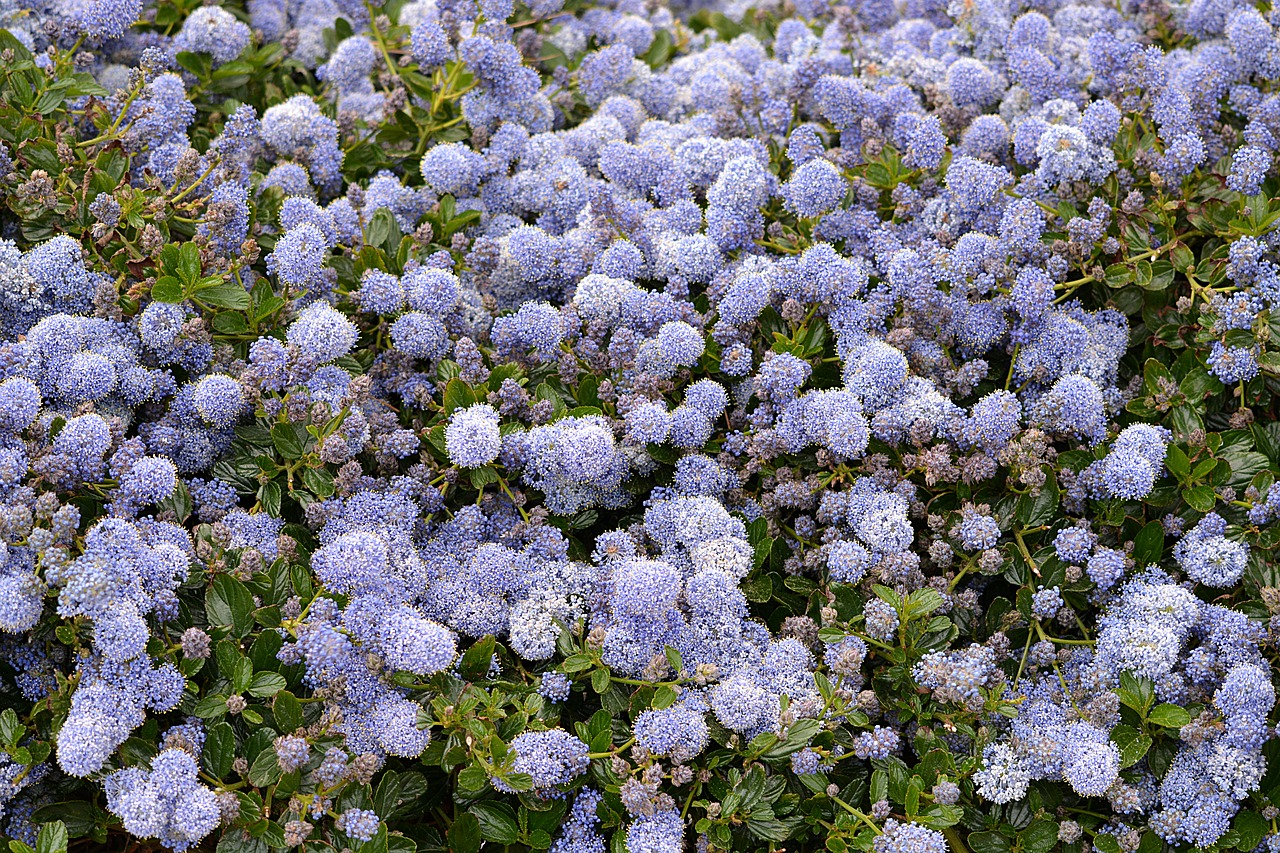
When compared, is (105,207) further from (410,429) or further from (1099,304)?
(1099,304)

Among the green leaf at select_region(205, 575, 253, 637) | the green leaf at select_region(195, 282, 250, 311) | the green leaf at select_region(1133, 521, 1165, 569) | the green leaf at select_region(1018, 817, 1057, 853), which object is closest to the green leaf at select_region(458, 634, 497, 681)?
the green leaf at select_region(205, 575, 253, 637)

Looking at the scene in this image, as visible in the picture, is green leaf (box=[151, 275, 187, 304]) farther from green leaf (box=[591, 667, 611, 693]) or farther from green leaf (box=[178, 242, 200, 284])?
green leaf (box=[591, 667, 611, 693])

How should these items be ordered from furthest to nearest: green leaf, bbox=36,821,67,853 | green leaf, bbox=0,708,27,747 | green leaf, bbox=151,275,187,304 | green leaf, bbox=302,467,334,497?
green leaf, bbox=151,275,187,304 → green leaf, bbox=302,467,334,497 → green leaf, bbox=0,708,27,747 → green leaf, bbox=36,821,67,853

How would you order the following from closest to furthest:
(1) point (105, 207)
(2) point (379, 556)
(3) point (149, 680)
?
1. (3) point (149, 680)
2. (2) point (379, 556)
3. (1) point (105, 207)

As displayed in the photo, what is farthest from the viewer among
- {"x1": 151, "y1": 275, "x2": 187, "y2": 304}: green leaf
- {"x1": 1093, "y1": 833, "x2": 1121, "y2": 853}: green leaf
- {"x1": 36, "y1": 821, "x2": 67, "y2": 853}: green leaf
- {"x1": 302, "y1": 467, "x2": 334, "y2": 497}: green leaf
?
{"x1": 151, "y1": 275, "x2": 187, "y2": 304}: green leaf

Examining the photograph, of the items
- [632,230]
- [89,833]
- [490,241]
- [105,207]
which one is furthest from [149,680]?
[632,230]

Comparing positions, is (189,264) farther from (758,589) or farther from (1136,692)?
(1136,692)

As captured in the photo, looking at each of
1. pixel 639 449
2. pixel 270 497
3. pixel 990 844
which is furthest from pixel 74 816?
pixel 990 844
